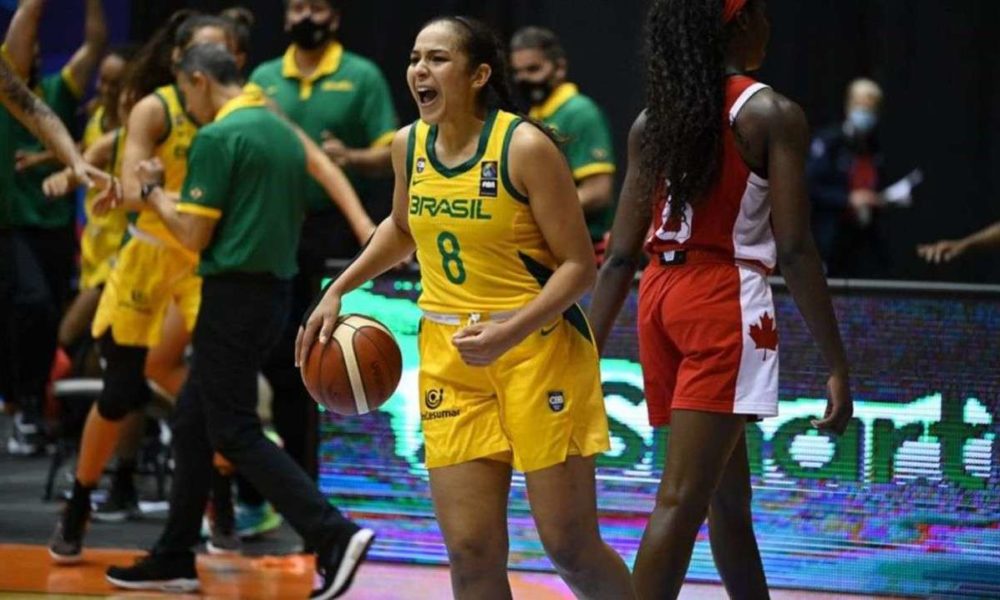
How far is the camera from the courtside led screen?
6871mm

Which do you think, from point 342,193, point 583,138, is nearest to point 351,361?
point 342,193

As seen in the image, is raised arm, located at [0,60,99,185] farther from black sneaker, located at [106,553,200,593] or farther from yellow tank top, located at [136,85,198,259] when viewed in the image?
black sneaker, located at [106,553,200,593]

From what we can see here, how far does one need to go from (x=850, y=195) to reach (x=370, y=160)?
4.16m

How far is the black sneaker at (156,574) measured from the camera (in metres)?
7.03

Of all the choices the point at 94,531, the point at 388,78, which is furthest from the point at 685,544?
the point at 388,78

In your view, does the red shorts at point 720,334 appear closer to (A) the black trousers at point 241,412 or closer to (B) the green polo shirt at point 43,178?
(A) the black trousers at point 241,412

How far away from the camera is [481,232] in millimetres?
4836

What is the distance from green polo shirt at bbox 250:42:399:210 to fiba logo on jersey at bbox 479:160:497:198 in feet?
13.4

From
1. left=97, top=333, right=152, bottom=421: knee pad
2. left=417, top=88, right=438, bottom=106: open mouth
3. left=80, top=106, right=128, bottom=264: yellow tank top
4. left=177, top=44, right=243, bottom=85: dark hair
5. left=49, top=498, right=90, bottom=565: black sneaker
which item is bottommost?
left=49, top=498, right=90, bottom=565: black sneaker

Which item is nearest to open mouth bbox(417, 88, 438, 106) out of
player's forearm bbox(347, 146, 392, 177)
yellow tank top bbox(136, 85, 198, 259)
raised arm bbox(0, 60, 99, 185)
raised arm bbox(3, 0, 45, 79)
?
raised arm bbox(0, 60, 99, 185)

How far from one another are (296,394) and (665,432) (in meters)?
2.08

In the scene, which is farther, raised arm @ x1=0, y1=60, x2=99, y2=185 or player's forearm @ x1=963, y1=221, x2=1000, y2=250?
raised arm @ x1=0, y1=60, x2=99, y2=185

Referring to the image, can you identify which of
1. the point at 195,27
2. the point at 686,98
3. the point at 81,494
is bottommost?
the point at 81,494

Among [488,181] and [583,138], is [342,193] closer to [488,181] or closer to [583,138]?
[583,138]
